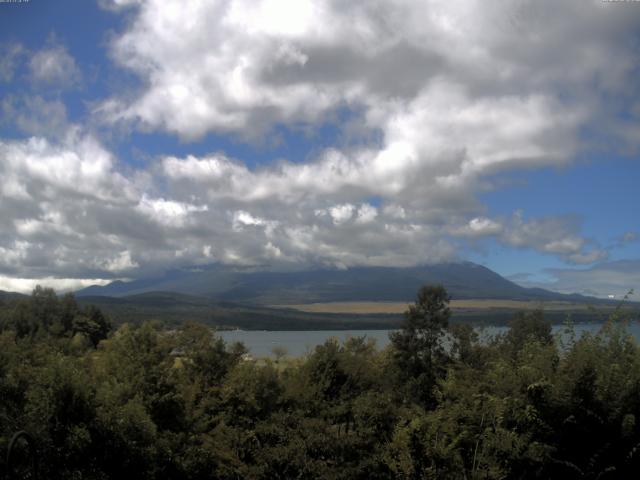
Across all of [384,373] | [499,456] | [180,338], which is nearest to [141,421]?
[499,456]

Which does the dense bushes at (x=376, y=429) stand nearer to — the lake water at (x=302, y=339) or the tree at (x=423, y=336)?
the lake water at (x=302, y=339)

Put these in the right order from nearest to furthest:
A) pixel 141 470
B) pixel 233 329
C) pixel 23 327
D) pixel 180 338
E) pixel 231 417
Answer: pixel 141 470
pixel 231 417
pixel 180 338
pixel 23 327
pixel 233 329

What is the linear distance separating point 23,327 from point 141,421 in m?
73.3

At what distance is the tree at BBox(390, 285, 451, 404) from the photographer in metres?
37.2

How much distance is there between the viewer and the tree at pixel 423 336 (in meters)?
37.2

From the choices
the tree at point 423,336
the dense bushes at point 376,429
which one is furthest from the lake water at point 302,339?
the tree at point 423,336

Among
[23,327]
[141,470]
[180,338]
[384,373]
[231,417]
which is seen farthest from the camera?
[23,327]

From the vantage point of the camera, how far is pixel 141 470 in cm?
1716

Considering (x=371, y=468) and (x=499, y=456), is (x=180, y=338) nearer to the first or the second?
(x=371, y=468)

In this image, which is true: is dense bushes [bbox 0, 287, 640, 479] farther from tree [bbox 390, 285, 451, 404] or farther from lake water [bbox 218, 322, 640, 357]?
tree [bbox 390, 285, 451, 404]

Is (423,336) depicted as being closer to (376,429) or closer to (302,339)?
(376,429)

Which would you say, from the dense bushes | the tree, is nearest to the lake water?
the dense bushes

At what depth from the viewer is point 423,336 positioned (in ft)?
124

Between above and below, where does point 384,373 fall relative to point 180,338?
below
